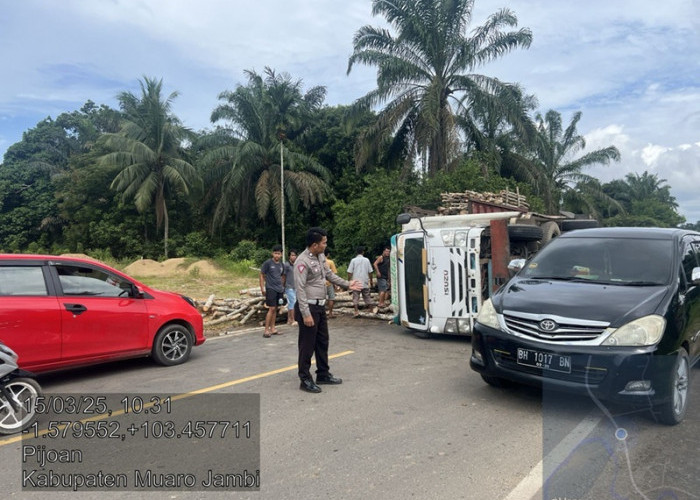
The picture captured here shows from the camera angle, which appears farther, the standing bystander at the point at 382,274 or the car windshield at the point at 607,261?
the standing bystander at the point at 382,274

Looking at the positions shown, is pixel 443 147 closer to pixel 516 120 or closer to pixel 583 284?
pixel 516 120

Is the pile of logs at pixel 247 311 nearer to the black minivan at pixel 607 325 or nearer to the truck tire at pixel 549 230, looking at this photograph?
the truck tire at pixel 549 230

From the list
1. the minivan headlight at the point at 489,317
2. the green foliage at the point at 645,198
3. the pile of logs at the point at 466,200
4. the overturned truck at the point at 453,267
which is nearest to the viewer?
the minivan headlight at the point at 489,317

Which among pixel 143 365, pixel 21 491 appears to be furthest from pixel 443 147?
pixel 21 491

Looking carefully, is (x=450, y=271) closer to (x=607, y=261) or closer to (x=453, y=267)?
(x=453, y=267)

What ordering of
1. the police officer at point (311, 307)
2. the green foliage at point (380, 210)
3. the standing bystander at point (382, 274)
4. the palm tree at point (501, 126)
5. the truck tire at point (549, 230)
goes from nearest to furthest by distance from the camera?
the police officer at point (311, 307) < the truck tire at point (549, 230) < the standing bystander at point (382, 274) < the green foliage at point (380, 210) < the palm tree at point (501, 126)

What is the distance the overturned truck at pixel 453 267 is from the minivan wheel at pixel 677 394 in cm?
350

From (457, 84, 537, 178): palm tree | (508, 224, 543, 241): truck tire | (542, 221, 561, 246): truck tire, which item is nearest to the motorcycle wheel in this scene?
(508, 224, 543, 241): truck tire

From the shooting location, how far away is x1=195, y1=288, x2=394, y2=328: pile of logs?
1127 cm

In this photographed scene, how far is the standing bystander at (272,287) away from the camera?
30.2 feet

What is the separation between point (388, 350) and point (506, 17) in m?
18.3

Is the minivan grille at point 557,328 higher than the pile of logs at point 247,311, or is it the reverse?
the minivan grille at point 557,328

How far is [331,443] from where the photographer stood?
13.1 feet
